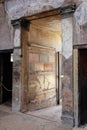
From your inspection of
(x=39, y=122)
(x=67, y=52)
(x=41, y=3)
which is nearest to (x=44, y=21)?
(x=41, y=3)

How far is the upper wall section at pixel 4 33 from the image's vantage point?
562 centimetres

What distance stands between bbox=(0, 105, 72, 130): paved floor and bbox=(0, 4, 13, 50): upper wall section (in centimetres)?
191

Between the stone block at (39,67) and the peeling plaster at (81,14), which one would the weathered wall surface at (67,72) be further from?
the stone block at (39,67)

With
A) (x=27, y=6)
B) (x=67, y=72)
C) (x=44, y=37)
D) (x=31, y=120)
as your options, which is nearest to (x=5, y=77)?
(x=44, y=37)

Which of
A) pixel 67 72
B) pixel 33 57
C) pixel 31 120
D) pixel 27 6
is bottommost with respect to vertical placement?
pixel 31 120

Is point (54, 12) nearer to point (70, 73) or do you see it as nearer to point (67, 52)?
point (67, 52)

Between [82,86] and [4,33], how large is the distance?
2.95 meters

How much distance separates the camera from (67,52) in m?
4.23

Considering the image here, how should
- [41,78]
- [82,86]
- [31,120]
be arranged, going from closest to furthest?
1. [82,86]
2. [31,120]
3. [41,78]

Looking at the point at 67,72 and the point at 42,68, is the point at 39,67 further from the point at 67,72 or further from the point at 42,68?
the point at 67,72

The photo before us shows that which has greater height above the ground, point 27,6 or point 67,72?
point 27,6

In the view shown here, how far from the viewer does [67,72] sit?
13.9 ft

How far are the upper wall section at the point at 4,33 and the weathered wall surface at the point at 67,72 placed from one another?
1933mm

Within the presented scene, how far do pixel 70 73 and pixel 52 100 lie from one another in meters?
2.43
